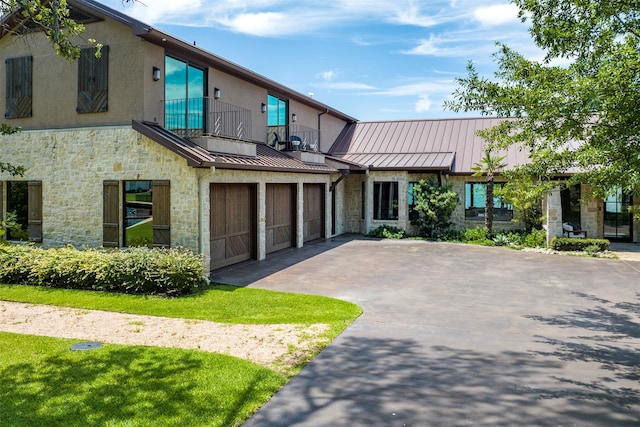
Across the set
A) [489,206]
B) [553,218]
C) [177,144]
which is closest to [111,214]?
[177,144]

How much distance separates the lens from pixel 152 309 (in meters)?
9.99

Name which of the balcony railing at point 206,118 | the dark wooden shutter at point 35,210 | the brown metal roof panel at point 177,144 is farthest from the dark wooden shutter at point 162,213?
the dark wooden shutter at point 35,210

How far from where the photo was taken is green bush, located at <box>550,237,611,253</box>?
18.4m

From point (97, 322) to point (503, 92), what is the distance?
319 inches

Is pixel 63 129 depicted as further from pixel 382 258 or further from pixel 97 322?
pixel 382 258

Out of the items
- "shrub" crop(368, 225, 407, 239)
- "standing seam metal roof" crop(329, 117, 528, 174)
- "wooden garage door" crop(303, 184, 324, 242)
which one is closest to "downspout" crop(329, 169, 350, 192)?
"wooden garage door" crop(303, 184, 324, 242)

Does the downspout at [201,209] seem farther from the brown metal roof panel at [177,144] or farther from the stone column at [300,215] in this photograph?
the stone column at [300,215]

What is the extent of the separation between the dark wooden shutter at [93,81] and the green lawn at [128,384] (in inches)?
298

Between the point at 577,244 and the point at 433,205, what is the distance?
20.0 feet

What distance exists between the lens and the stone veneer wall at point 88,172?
41.9 ft

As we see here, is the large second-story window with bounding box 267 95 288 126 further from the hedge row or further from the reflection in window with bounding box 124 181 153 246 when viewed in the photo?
the hedge row

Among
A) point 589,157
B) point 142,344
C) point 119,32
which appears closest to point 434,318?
point 589,157

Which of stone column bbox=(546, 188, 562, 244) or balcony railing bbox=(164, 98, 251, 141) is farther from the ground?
balcony railing bbox=(164, 98, 251, 141)

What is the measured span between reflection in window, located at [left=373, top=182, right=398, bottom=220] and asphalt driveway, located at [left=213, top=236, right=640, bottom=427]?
8410mm
